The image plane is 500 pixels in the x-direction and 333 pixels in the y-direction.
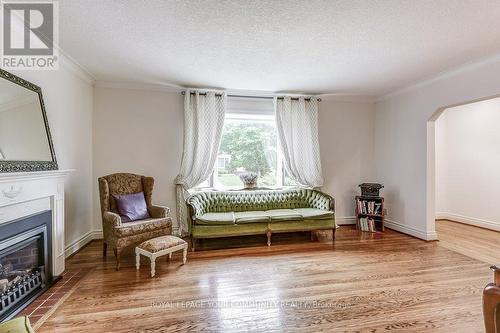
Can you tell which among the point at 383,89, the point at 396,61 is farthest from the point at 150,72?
the point at 383,89

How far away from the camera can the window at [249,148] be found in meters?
4.76

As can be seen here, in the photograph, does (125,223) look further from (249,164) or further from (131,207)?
(249,164)

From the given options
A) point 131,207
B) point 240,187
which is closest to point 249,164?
point 240,187

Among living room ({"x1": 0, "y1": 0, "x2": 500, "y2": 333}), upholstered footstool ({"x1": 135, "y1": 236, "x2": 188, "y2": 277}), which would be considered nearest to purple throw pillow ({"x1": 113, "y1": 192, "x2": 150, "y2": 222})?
living room ({"x1": 0, "y1": 0, "x2": 500, "y2": 333})

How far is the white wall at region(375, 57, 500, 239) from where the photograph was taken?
11.2 ft

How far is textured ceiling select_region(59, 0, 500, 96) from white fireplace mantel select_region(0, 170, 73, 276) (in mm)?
1511

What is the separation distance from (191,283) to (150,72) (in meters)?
3.00

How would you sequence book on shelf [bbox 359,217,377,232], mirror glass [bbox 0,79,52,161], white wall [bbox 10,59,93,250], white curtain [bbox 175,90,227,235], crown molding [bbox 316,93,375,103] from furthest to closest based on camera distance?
1. crown molding [bbox 316,93,375,103]
2. book on shelf [bbox 359,217,377,232]
3. white curtain [bbox 175,90,227,235]
4. white wall [bbox 10,59,93,250]
5. mirror glass [bbox 0,79,52,161]

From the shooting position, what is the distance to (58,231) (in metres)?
2.71

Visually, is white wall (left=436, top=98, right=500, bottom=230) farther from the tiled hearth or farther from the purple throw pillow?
the tiled hearth

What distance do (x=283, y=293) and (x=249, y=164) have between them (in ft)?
9.05

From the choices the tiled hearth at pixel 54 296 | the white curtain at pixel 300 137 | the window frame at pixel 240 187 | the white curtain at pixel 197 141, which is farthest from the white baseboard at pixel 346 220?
the tiled hearth at pixel 54 296

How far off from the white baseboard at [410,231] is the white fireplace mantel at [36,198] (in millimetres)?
5244

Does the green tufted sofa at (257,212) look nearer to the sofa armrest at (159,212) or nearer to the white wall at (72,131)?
the sofa armrest at (159,212)
